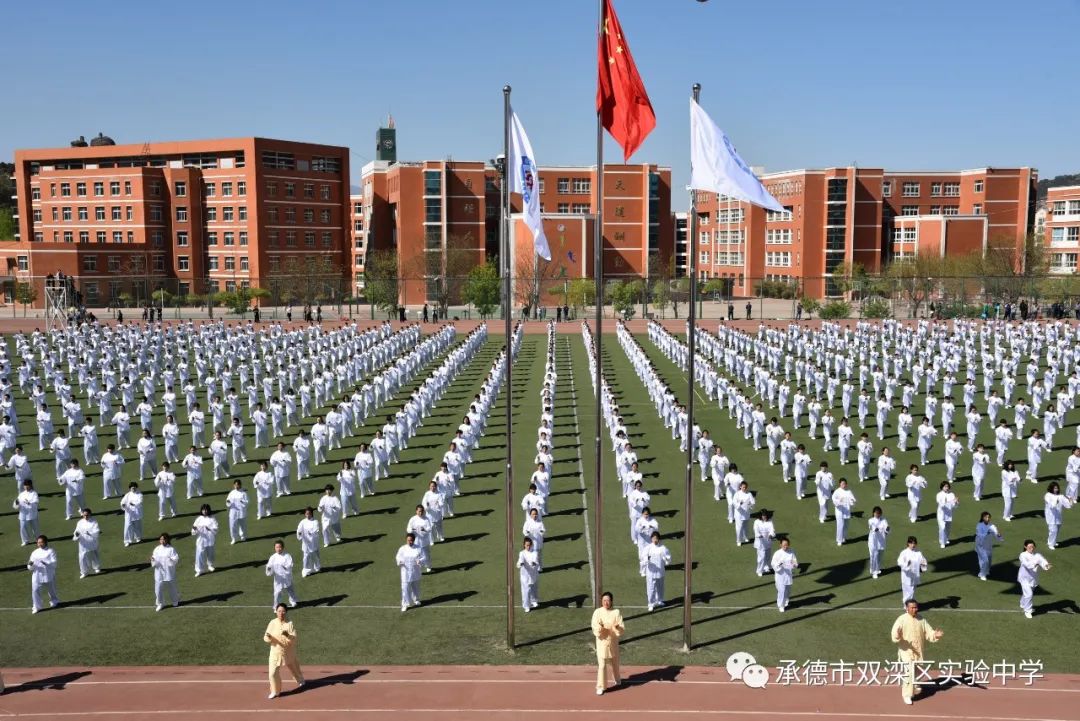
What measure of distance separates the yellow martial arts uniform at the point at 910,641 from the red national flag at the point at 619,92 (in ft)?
19.1

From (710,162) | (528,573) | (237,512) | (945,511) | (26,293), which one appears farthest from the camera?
(26,293)

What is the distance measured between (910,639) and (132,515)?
11.6 meters

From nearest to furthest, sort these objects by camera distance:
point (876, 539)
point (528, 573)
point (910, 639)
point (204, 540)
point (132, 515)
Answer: point (910, 639), point (528, 573), point (876, 539), point (204, 540), point (132, 515)

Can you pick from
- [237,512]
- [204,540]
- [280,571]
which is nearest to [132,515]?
[237,512]

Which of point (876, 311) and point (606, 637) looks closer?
point (606, 637)

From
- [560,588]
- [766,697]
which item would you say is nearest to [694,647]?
[766,697]

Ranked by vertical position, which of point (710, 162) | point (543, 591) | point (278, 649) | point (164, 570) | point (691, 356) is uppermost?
point (710, 162)

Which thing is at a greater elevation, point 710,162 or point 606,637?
point 710,162

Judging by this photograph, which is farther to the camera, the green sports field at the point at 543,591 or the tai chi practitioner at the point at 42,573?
the tai chi practitioner at the point at 42,573

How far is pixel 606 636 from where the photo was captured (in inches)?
394

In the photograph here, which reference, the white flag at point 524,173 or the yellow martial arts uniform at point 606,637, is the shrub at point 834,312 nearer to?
the white flag at point 524,173

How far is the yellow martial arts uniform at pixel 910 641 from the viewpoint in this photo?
9.82 m

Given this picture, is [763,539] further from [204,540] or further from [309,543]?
[204,540]

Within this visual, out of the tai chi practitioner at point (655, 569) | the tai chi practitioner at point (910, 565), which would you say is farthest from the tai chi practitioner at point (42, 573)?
the tai chi practitioner at point (910, 565)
